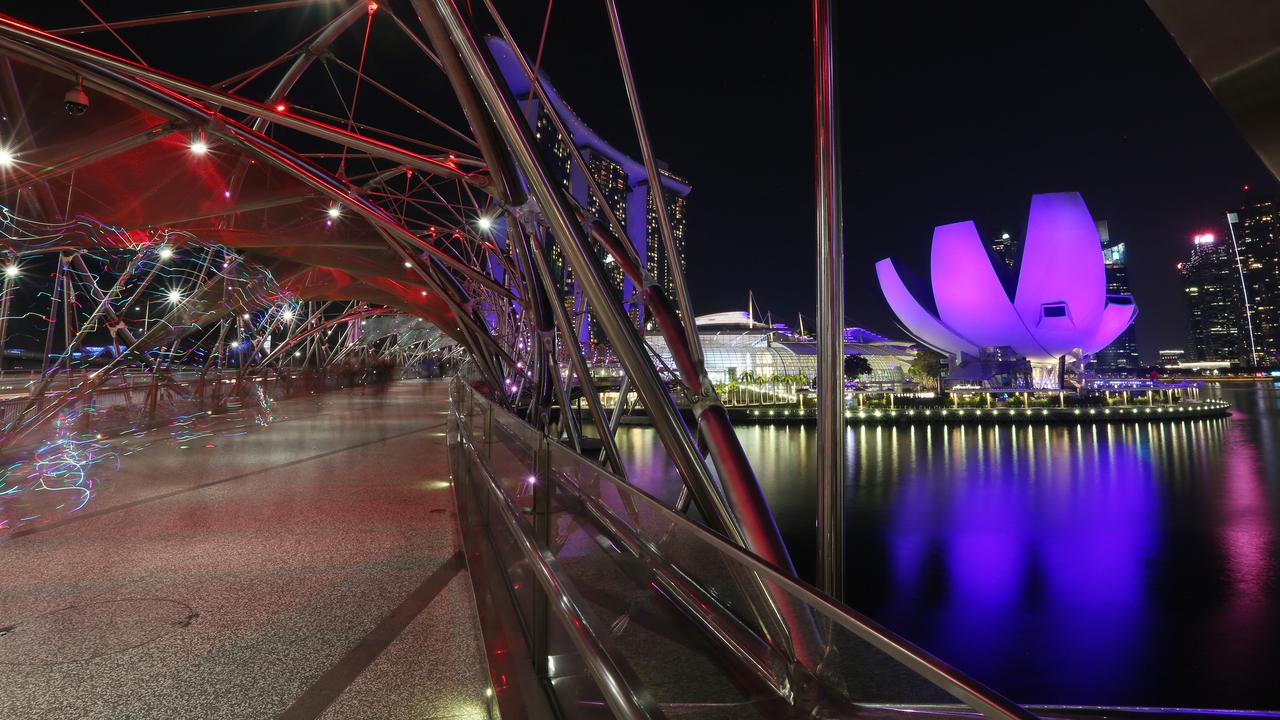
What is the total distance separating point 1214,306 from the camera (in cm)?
13662

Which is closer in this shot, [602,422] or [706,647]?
[706,647]

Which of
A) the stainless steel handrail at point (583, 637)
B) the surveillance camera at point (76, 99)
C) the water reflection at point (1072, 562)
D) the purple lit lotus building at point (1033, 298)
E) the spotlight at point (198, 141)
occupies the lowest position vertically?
the water reflection at point (1072, 562)

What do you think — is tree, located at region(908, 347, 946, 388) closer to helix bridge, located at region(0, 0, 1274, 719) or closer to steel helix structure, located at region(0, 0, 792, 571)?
helix bridge, located at region(0, 0, 1274, 719)

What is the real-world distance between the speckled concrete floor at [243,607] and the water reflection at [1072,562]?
6.17 metres

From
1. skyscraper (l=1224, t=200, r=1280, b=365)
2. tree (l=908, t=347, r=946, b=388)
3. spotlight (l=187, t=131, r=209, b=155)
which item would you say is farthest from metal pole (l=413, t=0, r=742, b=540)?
tree (l=908, t=347, r=946, b=388)

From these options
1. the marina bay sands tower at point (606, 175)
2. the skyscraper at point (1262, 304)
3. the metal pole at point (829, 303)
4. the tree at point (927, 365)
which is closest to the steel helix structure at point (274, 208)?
the metal pole at point (829, 303)

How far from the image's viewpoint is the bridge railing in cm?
105

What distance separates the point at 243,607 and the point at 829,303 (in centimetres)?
422

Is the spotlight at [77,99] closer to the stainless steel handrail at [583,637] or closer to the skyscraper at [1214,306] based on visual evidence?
the stainless steel handrail at [583,637]

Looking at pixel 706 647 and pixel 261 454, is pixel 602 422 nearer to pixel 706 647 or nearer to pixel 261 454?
pixel 706 647

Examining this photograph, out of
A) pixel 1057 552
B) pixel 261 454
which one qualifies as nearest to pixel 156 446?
pixel 261 454

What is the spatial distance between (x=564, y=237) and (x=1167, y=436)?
97.8 ft

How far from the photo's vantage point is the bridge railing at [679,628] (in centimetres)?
105

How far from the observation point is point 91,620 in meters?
4.02
